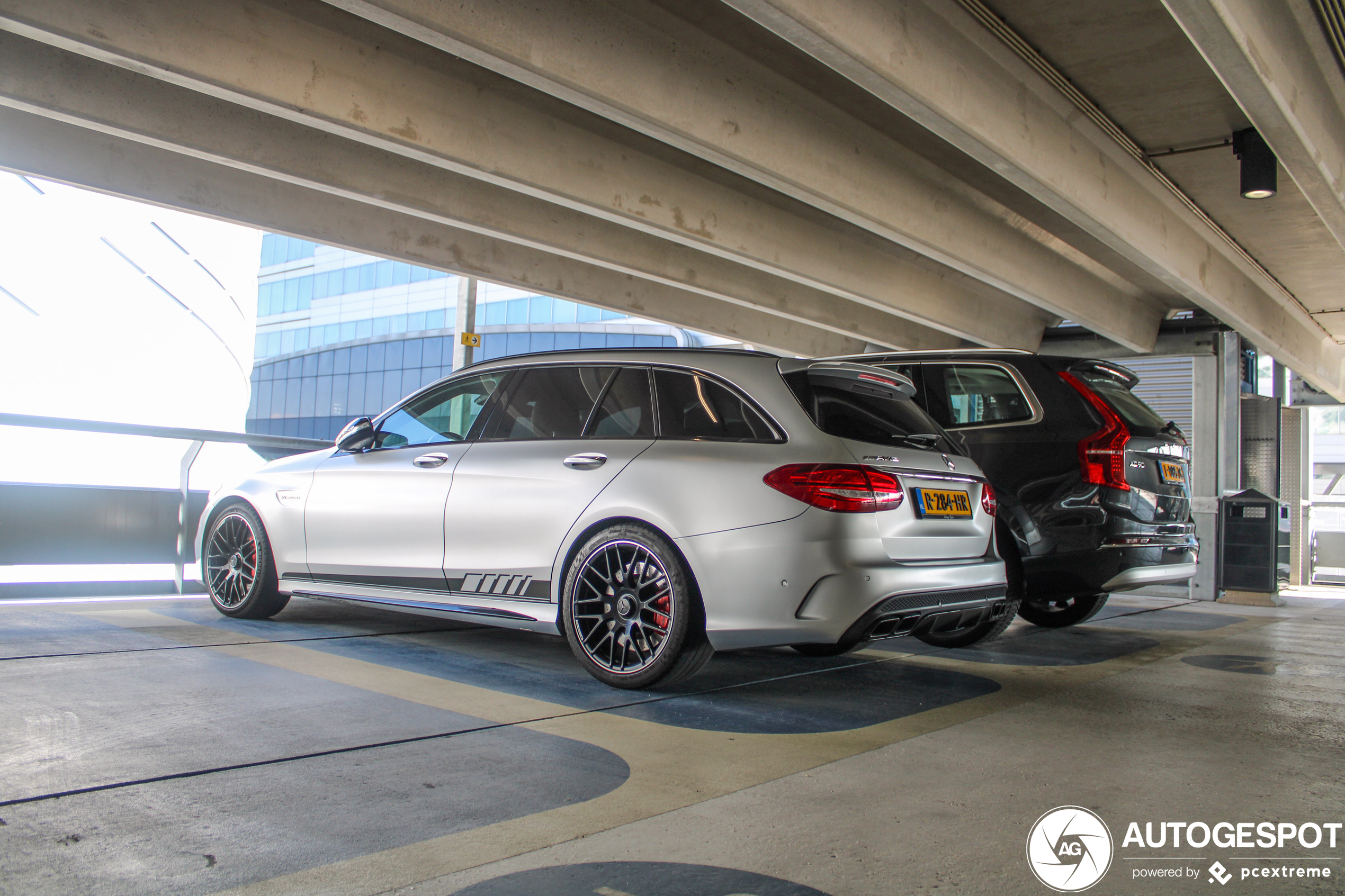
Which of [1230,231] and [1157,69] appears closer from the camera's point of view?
[1157,69]

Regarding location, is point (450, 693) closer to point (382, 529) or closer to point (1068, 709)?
point (382, 529)

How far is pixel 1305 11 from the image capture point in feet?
20.6

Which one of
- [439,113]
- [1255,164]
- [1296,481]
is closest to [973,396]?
[1255,164]

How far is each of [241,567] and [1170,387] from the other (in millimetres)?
13180

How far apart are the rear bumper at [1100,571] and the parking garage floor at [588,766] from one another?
Result: 1.67 ft

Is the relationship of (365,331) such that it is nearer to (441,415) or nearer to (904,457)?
(441,415)

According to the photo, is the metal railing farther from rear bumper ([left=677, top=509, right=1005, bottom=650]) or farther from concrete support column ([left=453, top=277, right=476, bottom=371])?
A: rear bumper ([left=677, top=509, right=1005, bottom=650])

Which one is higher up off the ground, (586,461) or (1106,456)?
(1106,456)

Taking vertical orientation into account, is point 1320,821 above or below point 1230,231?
below

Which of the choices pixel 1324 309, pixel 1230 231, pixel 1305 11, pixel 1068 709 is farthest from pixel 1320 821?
pixel 1324 309

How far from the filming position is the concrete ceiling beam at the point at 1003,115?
577 centimetres

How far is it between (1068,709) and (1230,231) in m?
→ 9.18

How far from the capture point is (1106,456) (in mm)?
5723

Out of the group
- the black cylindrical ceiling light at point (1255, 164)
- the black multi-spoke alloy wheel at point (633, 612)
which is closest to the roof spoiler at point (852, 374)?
the black multi-spoke alloy wheel at point (633, 612)
